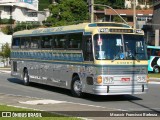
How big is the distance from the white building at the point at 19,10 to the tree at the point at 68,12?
1602 cm

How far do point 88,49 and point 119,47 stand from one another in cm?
125

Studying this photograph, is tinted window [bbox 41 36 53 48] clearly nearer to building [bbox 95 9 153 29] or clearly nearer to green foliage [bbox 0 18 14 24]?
green foliage [bbox 0 18 14 24]

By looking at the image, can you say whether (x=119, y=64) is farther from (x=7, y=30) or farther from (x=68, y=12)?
(x=7, y=30)

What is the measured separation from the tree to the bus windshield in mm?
65876

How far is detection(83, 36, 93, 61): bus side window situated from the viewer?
17.7m

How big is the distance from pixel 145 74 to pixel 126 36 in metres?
1.71

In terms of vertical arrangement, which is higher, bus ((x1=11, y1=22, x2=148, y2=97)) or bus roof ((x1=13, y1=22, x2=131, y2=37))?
bus roof ((x1=13, y1=22, x2=131, y2=37))

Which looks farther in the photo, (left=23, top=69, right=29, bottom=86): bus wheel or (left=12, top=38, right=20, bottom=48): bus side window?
(left=12, top=38, right=20, bottom=48): bus side window

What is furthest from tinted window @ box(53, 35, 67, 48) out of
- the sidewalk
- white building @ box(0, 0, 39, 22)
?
white building @ box(0, 0, 39, 22)

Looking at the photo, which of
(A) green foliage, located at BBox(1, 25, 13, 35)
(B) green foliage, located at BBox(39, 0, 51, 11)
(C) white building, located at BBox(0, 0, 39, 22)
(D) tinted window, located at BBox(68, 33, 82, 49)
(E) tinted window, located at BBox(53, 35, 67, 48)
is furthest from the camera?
(B) green foliage, located at BBox(39, 0, 51, 11)

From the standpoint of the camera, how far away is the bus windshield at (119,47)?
17344 millimetres

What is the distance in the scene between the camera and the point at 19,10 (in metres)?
109

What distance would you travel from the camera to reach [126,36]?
17953mm

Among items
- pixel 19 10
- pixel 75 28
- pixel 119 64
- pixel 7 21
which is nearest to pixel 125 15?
pixel 19 10
